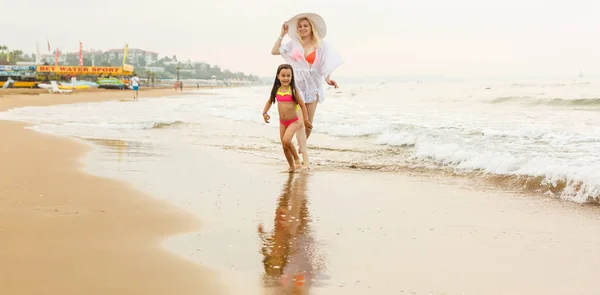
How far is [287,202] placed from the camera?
472 cm

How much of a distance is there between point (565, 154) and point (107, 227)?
5.78m

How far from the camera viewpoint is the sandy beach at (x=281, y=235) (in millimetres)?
2664

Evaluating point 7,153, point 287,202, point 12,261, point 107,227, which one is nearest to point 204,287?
point 12,261

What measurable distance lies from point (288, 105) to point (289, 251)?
141 inches

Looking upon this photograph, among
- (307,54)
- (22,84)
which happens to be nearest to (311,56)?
(307,54)

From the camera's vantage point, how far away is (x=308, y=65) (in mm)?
6812

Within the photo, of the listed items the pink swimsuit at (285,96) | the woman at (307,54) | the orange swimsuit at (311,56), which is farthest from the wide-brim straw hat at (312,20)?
the pink swimsuit at (285,96)

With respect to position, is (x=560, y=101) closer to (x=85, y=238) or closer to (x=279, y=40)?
(x=279, y=40)

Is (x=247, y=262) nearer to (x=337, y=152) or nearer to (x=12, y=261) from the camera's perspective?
(x=12, y=261)

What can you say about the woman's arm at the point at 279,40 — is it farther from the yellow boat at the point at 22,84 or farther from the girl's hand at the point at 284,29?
the yellow boat at the point at 22,84

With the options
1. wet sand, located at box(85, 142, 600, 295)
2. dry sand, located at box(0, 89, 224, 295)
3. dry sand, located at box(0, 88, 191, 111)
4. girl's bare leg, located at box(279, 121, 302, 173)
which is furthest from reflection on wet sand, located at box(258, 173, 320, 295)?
dry sand, located at box(0, 88, 191, 111)

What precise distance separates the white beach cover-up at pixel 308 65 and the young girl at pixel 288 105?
21 cm

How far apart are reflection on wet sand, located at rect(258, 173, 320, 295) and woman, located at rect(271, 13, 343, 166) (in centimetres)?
235

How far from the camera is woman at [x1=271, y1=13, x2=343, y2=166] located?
6.75 meters
